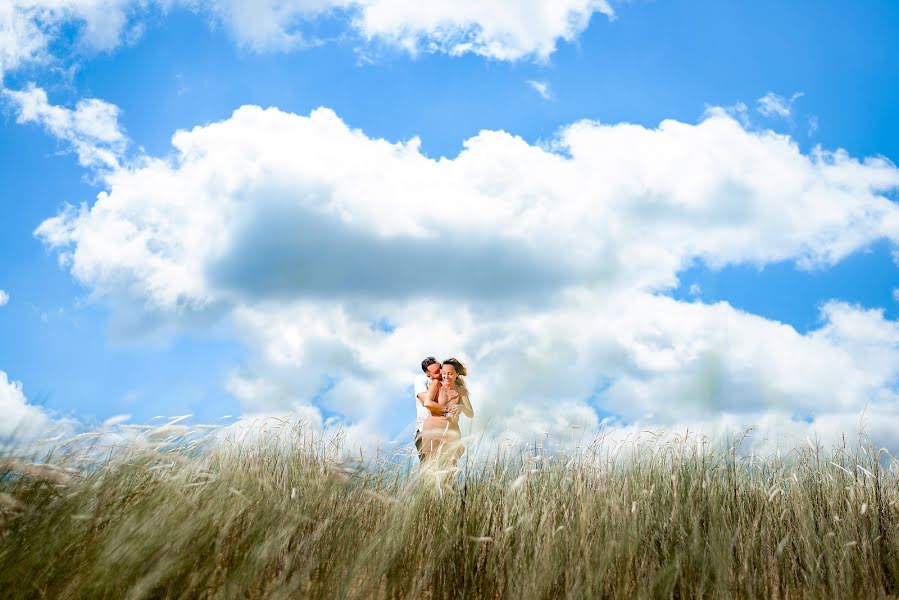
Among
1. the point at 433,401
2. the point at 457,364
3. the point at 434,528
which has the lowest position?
the point at 434,528

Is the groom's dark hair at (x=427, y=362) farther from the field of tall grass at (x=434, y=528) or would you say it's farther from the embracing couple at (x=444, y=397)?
the field of tall grass at (x=434, y=528)

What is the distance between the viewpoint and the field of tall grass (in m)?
3.23

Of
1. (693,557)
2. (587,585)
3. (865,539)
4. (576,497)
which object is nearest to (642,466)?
(576,497)

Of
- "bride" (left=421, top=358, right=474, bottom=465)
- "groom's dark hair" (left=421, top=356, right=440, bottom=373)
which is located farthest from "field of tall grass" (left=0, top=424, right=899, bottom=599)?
"groom's dark hair" (left=421, top=356, right=440, bottom=373)

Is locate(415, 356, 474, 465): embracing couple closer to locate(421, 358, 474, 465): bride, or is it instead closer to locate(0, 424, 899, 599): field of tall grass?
locate(421, 358, 474, 465): bride

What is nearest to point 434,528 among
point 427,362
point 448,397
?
point 448,397

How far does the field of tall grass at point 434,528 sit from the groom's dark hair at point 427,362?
3.65 m

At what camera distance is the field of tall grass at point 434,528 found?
323 cm

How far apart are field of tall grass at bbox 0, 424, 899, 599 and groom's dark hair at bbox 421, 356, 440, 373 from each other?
365 centimetres

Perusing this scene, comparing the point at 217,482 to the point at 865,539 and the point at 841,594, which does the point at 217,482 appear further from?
the point at 865,539

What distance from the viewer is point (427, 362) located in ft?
30.7

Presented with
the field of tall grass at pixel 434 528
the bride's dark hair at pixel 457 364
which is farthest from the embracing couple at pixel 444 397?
the field of tall grass at pixel 434 528

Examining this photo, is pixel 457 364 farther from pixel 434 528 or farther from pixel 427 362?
pixel 434 528

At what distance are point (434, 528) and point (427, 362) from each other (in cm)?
Answer: 518
